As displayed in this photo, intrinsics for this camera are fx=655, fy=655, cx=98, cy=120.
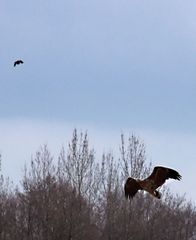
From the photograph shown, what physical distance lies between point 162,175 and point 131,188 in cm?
110

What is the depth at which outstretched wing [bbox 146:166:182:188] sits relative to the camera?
A: 13.7 metres

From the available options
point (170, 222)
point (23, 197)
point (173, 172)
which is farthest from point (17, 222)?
point (173, 172)

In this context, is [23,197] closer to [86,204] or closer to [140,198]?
[86,204]

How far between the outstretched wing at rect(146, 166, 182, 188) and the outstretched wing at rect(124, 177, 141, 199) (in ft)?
2.37

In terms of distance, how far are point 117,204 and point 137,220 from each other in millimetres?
1544

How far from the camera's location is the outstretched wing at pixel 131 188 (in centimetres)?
1439

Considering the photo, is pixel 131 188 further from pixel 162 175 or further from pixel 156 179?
pixel 162 175

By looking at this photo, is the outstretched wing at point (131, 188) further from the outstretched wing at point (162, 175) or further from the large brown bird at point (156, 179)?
the outstretched wing at point (162, 175)

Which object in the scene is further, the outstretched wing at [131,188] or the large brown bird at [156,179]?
the outstretched wing at [131,188]

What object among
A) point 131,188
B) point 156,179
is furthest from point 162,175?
point 131,188

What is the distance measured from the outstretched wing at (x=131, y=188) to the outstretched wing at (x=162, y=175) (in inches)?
28.4

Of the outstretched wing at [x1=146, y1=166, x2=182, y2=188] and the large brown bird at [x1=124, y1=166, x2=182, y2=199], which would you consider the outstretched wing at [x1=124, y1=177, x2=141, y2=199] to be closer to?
the large brown bird at [x1=124, y1=166, x2=182, y2=199]

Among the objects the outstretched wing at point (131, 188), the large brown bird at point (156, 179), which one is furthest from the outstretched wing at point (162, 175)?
the outstretched wing at point (131, 188)

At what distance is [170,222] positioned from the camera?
142 ft
